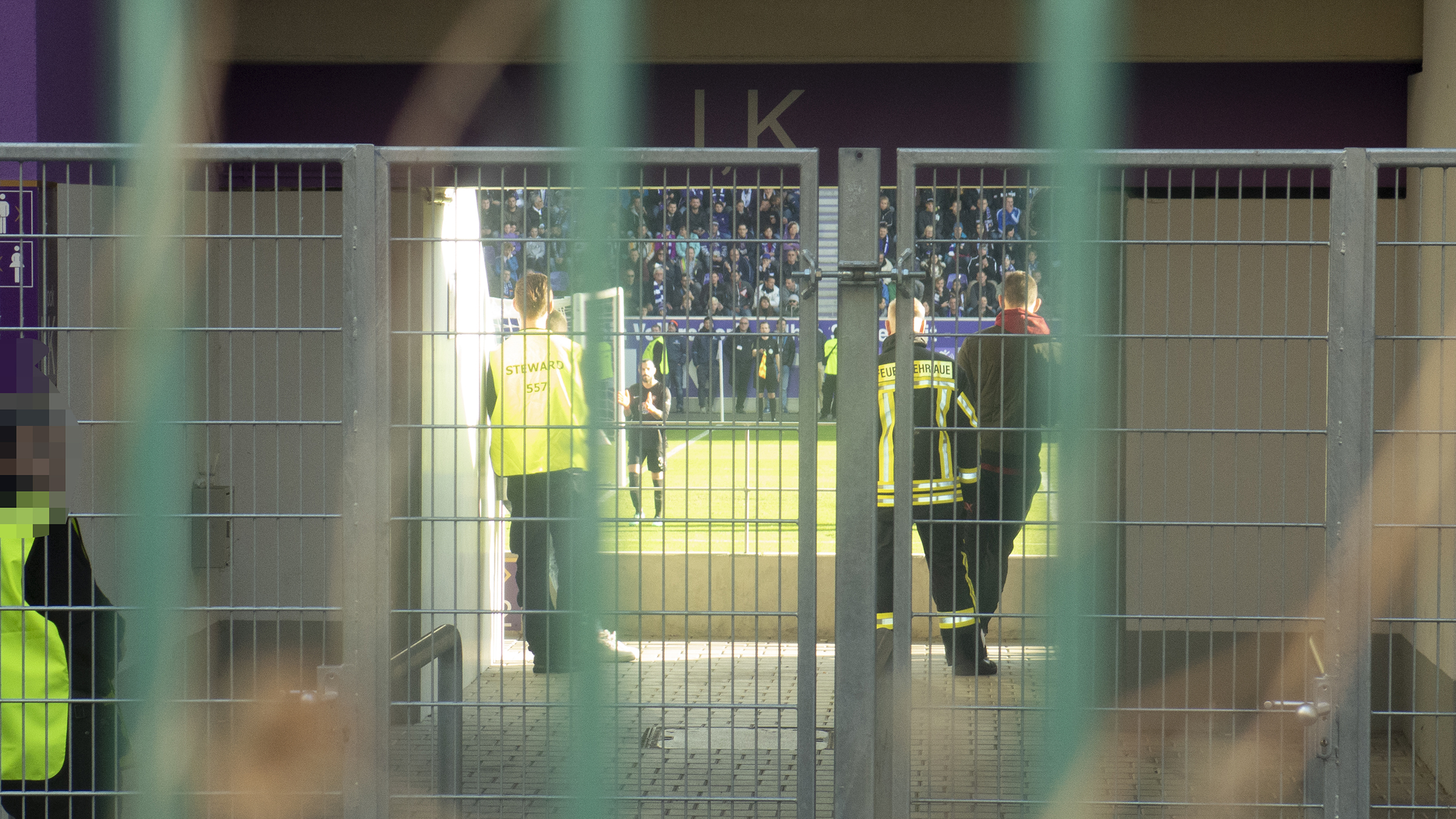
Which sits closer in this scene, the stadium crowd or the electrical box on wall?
the stadium crowd

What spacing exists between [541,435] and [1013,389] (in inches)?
50.5

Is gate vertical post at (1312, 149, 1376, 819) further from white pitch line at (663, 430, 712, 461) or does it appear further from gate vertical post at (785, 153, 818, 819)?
white pitch line at (663, 430, 712, 461)

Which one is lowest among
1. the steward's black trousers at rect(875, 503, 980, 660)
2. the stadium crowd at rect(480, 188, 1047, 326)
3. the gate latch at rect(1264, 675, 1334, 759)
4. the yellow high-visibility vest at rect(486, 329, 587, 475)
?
the gate latch at rect(1264, 675, 1334, 759)

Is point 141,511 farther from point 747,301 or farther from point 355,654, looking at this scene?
point 747,301

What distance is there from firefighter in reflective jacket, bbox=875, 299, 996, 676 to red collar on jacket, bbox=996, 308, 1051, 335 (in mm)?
186

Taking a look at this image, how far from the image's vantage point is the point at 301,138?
6.07 meters

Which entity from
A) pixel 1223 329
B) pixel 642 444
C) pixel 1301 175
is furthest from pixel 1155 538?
pixel 642 444

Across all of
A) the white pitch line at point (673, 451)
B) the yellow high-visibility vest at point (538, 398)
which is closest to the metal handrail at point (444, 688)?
the yellow high-visibility vest at point (538, 398)

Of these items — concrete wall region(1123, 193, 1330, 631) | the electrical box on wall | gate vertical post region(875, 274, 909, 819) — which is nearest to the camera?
gate vertical post region(875, 274, 909, 819)

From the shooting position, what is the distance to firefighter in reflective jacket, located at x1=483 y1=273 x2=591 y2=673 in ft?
10.3

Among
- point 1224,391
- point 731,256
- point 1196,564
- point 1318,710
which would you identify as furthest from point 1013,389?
point 1224,391

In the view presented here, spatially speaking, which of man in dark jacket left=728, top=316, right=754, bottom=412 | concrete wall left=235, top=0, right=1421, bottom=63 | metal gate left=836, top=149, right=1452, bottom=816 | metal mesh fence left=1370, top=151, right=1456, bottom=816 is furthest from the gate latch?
concrete wall left=235, top=0, right=1421, bottom=63

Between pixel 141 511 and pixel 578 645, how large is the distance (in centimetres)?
109

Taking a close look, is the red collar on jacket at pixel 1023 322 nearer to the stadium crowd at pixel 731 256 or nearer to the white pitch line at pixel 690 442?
the stadium crowd at pixel 731 256
